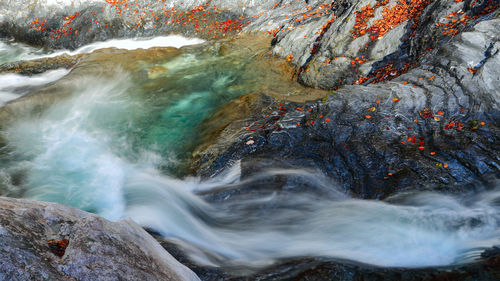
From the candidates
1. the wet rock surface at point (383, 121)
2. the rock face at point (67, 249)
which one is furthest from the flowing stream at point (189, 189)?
the rock face at point (67, 249)

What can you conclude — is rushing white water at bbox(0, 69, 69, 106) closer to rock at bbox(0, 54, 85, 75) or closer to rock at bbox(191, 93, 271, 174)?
rock at bbox(0, 54, 85, 75)

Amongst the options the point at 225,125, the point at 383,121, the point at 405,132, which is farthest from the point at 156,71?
the point at 405,132

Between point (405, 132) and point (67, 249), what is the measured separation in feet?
19.0

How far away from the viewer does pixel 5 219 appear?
241 centimetres

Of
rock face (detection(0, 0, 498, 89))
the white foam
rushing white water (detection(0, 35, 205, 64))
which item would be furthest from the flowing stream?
rushing white water (detection(0, 35, 205, 64))

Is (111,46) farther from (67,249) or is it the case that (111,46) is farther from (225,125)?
(67,249)

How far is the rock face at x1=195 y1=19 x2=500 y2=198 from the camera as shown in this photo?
207 inches

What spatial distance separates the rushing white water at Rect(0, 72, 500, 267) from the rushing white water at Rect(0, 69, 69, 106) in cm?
252

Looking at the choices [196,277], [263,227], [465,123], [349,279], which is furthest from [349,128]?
[196,277]

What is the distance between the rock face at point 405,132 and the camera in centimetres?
526

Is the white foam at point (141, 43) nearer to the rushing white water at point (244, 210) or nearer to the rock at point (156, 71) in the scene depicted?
the rock at point (156, 71)

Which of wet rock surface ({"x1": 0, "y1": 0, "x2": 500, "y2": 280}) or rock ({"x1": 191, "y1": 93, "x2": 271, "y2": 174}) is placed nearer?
wet rock surface ({"x1": 0, "y1": 0, "x2": 500, "y2": 280})

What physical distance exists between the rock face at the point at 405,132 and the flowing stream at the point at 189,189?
0.38m

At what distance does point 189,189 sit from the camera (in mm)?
6418
